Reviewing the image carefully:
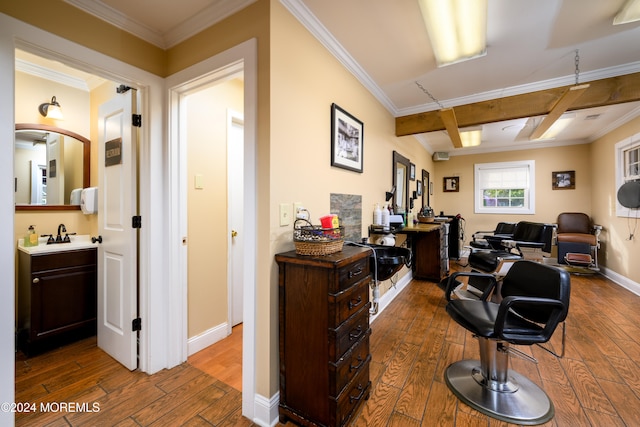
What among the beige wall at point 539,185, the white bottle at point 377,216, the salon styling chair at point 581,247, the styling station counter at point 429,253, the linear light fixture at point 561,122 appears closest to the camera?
the white bottle at point 377,216

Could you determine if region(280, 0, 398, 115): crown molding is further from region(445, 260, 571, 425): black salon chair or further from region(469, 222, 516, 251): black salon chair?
region(469, 222, 516, 251): black salon chair

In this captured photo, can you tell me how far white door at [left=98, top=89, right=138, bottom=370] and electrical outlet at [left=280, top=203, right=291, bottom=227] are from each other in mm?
1179

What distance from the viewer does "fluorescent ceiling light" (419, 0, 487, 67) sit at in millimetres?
1590

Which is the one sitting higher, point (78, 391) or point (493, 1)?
point (493, 1)

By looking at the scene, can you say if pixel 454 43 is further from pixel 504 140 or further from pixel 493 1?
pixel 504 140

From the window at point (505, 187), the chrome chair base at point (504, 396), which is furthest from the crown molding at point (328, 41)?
the window at point (505, 187)

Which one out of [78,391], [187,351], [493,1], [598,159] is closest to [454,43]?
[493,1]

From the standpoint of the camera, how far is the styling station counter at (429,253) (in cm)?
409

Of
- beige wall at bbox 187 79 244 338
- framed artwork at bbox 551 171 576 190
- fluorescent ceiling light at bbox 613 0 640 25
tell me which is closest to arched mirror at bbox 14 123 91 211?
beige wall at bbox 187 79 244 338

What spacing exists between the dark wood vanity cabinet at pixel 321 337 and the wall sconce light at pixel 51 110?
2821mm

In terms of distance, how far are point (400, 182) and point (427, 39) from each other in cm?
210

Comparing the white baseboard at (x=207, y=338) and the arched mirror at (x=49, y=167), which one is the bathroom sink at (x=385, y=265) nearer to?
the white baseboard at (x=207, y=338)

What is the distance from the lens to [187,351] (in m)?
2.13

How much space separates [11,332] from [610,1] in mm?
3897
